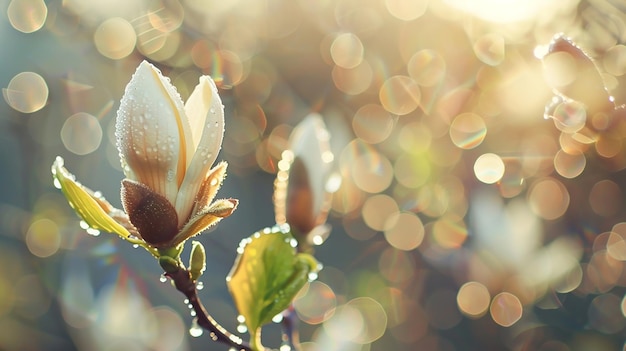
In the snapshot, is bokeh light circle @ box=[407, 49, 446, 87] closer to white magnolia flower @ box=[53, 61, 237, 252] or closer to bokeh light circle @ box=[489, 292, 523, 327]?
bokeh light circle @ box=[489, 292, 523, 327]

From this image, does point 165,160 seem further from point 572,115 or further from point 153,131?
point 572,115

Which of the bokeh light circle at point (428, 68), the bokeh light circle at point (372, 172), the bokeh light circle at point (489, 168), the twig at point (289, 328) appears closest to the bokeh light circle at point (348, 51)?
the bokeh light circle at point (428, 68)

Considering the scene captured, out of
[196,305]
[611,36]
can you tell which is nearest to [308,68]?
[611,36]

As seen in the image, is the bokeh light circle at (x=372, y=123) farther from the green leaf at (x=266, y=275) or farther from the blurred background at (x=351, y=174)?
the green leaf at (x=266, y=275)

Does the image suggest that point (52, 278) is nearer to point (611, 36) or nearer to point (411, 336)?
point (411, 336)

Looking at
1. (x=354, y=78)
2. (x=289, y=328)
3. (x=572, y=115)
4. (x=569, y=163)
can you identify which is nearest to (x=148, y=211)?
(x=289, y=328)

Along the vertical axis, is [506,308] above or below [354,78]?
below
